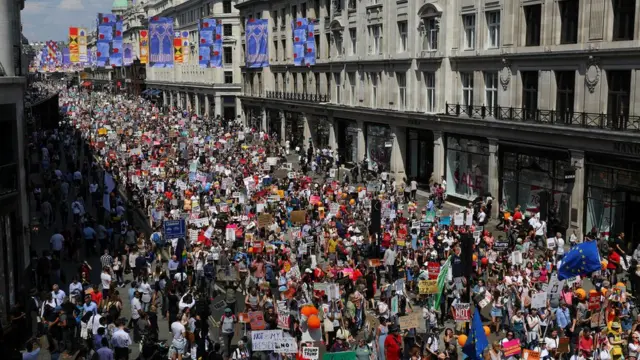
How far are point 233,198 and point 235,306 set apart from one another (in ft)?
52.1

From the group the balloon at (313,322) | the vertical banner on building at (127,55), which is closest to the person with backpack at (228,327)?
the balloon at (313,322)

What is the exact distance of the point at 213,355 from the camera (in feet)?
51.8

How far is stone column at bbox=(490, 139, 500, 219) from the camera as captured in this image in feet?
122

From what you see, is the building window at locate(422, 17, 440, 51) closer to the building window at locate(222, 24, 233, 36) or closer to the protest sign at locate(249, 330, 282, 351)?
the protest sign at locate(249, 330, 282, 351)

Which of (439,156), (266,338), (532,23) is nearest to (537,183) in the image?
(532,23)

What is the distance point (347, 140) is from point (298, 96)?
36.1 ft

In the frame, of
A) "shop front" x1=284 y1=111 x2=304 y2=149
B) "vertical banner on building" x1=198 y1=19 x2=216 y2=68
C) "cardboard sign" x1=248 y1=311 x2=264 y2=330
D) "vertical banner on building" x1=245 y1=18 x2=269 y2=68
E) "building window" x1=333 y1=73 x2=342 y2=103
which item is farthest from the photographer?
"shop front" x1=284 y1=111 x2=304 y2=149

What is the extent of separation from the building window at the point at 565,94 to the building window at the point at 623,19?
3058mm

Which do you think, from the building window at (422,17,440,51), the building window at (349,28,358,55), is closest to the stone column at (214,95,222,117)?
the building window at (349,28,358,55)

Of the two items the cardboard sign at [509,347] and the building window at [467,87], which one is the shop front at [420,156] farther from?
the cardboard sign at [509,347]

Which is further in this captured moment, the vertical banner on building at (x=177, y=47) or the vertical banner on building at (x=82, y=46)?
the vertical banner on building at (x=82, y=46)

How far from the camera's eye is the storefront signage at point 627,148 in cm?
2800

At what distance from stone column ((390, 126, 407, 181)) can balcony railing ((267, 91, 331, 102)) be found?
1294 centimetres

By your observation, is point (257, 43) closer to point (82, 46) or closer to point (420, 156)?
point (420, 156)
